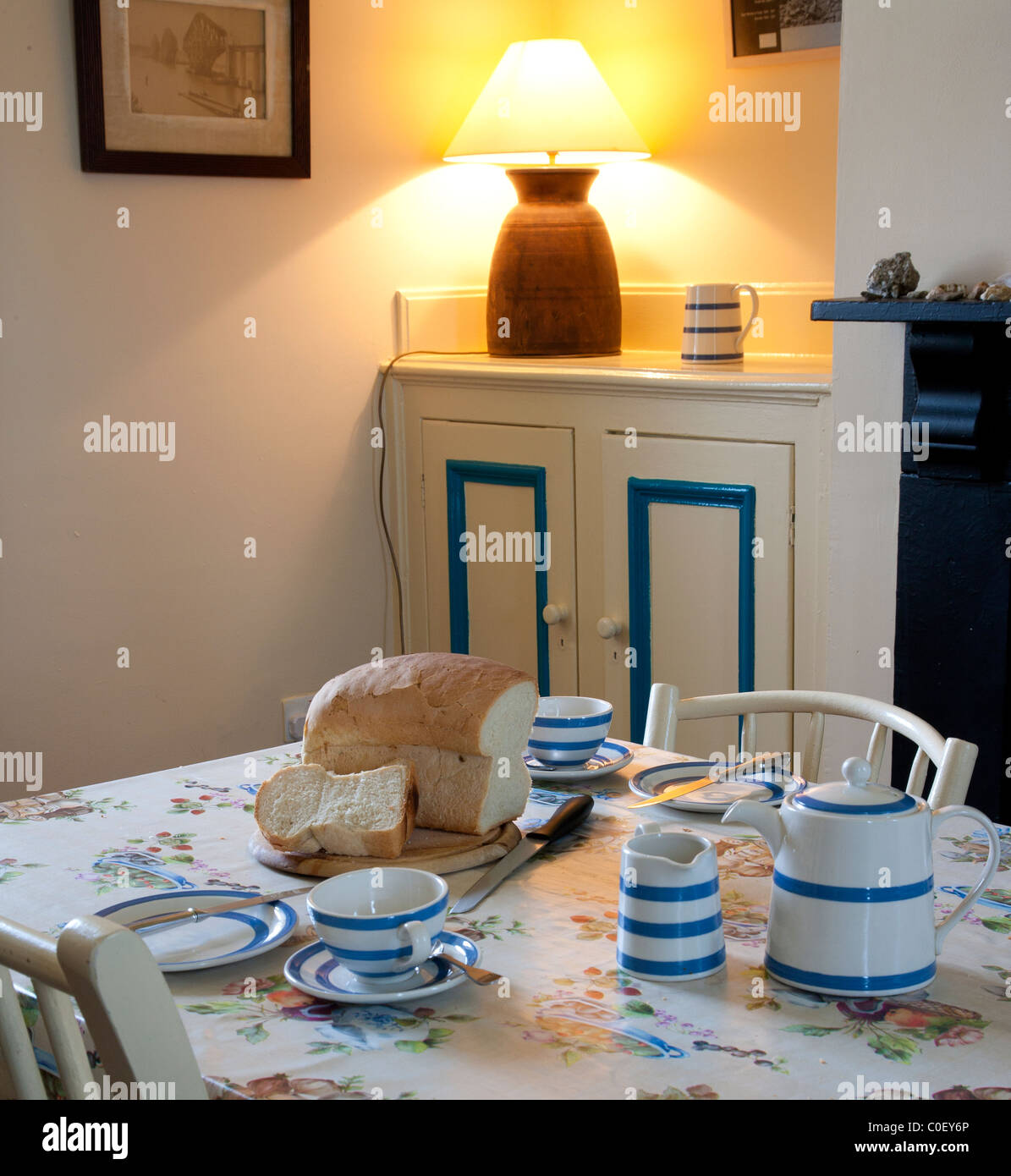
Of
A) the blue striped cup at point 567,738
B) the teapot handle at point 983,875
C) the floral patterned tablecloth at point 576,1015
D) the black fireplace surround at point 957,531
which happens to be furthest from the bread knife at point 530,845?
the black fireplace surround at point 957,531

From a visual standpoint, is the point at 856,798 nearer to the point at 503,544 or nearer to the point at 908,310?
the point at 908,310

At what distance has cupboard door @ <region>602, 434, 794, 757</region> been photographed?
96.3 inches

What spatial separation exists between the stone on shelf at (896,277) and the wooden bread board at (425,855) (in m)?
1.16

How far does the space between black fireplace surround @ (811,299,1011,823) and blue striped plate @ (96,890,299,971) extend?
1324mm

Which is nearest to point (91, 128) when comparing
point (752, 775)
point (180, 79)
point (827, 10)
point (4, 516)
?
point (180, 79)

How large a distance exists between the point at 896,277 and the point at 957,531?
15.4 inches

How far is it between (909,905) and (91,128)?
Answer: 215 cm

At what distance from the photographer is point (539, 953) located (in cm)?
104

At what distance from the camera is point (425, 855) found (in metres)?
1.21

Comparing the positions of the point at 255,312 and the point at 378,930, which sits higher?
the point at 255,312

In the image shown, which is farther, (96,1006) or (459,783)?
(459,783)

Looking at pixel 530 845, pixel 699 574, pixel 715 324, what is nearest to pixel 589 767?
pixel 530 845

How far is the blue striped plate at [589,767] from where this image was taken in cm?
145

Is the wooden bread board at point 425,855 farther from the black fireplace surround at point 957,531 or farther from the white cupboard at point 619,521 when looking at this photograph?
the white cupboard at point 619,521
